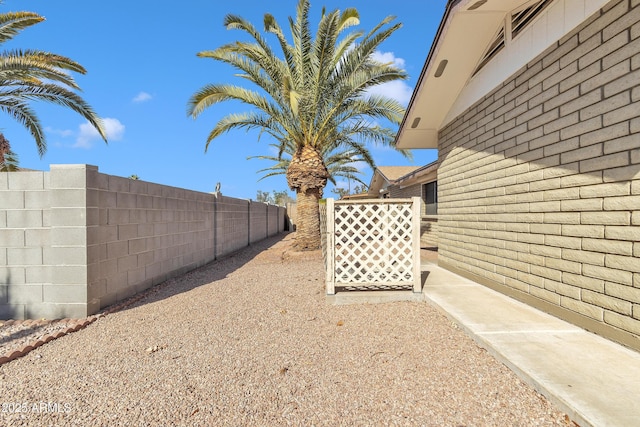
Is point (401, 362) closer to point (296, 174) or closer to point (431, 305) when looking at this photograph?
point (431, 305)

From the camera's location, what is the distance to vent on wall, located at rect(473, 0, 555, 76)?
13.8ft

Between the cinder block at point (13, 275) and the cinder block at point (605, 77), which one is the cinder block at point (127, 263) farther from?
the cinder block at point (605, 77)

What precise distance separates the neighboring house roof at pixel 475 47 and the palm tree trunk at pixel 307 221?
4.59 meters

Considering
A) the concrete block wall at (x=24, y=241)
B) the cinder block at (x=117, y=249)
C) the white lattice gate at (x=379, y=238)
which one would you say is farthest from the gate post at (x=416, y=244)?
the concrete block wall at (x=24, y=241)

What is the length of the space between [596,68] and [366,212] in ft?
10.5

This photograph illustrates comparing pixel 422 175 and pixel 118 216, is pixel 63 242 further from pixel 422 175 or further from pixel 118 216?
pixel 422 175

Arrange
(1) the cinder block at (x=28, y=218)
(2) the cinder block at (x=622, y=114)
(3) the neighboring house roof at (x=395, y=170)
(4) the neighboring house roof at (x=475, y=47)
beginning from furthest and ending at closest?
(3) the neighboring house roof at (x=395, y=170) → (1) the cinder block at (x=28, y=218) → (4) the neighboring house roof at (x=475, y=47) → (2) the cinder block at (x=622, y=114)

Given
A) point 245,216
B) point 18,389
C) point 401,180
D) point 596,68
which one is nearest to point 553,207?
point 596,68

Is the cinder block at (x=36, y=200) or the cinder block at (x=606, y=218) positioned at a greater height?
the cinder block at (x=36, y=200)

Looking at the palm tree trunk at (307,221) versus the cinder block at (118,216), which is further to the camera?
the palm tree trunk at (307,221)

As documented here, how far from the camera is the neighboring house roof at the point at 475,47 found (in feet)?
12.8

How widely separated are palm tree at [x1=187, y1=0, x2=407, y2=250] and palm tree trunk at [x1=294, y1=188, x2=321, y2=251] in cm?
3

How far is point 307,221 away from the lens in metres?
10.7

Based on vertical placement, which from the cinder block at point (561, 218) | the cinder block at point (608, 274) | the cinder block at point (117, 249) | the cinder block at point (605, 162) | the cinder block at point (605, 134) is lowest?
the cinder block at point (608, 274)
